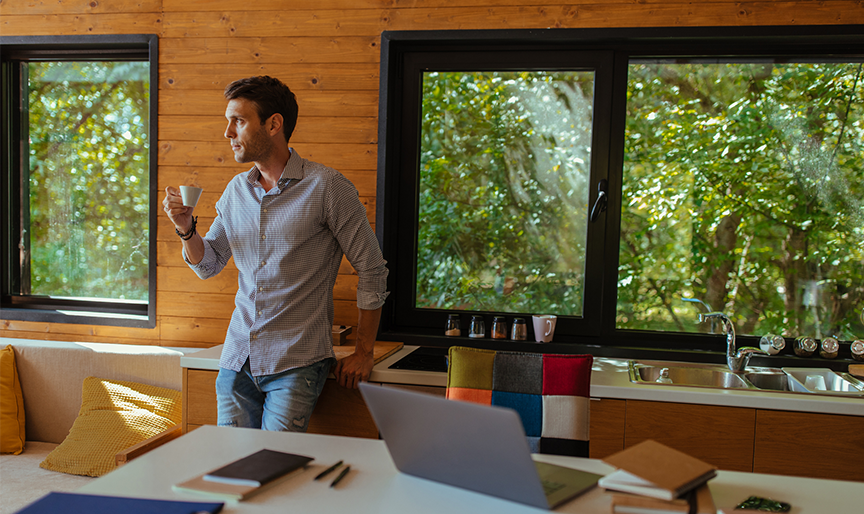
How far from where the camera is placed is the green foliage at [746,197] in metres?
2.64

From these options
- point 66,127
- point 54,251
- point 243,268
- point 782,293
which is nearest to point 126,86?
point 66,127

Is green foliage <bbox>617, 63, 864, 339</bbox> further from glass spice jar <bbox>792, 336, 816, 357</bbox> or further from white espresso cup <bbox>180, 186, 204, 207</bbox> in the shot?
white espresso cup <bbox>180, 186, 204, 207</bbox>

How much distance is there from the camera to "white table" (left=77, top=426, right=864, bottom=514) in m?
1.08

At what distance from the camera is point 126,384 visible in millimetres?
2740

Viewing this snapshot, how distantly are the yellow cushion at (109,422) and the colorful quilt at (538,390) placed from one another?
1.63 meters

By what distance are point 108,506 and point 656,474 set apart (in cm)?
92

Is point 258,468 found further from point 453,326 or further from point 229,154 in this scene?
point 229,154

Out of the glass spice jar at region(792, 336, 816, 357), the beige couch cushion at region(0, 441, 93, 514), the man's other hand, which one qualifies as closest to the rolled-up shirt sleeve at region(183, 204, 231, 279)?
the man's other hand

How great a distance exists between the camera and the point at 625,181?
108 inches

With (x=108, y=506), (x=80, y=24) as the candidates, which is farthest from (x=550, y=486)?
(x=80, y=24)

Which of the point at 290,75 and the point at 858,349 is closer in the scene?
the point at 858,349

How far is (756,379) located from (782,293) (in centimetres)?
48

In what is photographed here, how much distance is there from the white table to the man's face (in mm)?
931

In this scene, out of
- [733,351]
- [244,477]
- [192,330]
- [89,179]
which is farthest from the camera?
[89,179]
